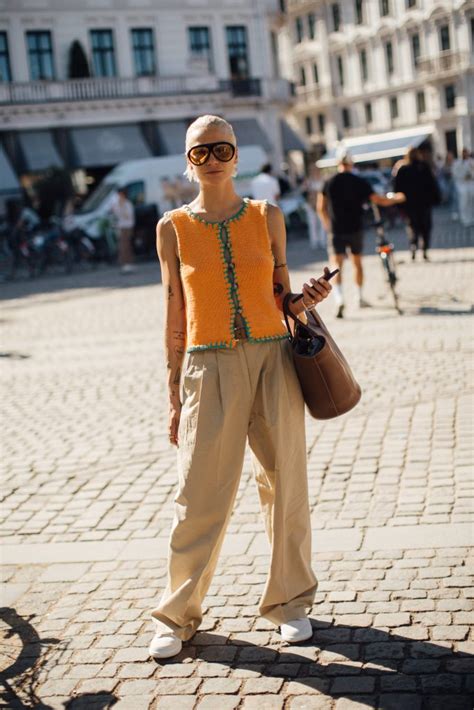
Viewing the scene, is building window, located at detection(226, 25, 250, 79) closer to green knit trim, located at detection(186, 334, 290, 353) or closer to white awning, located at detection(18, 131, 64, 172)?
white awning, located at detection(18, 131, 64, 172)

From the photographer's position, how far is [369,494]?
580 cm

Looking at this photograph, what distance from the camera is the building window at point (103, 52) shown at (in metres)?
40.7

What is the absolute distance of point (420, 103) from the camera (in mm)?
69938

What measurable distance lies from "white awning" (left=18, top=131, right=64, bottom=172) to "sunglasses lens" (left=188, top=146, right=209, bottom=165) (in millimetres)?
34781

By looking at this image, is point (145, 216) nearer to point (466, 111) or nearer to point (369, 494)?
point (369, 494)

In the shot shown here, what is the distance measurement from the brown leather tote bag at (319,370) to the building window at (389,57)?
69832 millimetres

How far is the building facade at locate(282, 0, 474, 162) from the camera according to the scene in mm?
65750

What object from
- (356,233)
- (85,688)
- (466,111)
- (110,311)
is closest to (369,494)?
(85,688)

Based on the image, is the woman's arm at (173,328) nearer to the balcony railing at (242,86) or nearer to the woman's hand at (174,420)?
the woman's hand at (174,420)

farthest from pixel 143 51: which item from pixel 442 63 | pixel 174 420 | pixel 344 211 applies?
pixel 174 420

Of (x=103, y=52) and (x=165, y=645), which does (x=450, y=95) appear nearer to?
(x=103, y=52)

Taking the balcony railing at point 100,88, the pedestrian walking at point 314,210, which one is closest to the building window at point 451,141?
the balcony railing at point 100,88

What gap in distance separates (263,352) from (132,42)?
39.4 m

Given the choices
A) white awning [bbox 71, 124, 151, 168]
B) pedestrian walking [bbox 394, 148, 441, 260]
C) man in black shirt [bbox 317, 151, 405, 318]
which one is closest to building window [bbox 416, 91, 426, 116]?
white awning [bbox 71, 124, 151, 168]
